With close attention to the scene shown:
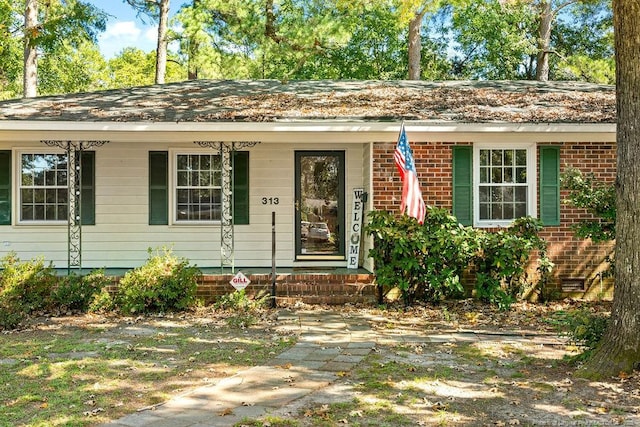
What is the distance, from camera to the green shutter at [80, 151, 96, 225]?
10.7 metres

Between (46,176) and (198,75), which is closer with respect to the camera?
(46,176)

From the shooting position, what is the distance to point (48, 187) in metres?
10.7

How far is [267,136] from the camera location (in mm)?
9648

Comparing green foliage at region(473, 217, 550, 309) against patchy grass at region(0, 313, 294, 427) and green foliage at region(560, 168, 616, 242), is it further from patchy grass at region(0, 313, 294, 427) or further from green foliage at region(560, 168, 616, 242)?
patchy grass at region(0, 313, 294, 427)

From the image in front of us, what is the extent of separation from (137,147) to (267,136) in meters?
2.73

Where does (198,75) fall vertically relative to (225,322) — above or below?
above

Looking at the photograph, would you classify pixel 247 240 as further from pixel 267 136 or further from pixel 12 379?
pixel 12 379

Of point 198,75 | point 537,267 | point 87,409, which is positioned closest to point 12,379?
point 87,409

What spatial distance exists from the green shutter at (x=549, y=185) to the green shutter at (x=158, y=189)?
21.4 ft

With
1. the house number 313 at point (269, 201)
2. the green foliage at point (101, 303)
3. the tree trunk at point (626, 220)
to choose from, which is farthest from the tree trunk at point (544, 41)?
the green foliage at point (101, 303)

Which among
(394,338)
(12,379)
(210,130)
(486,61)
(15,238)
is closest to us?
(12,379)

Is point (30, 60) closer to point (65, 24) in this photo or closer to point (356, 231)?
point (65, 24)

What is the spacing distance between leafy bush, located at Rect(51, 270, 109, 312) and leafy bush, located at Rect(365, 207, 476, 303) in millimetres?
4187

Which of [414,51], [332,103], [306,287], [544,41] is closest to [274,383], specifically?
[306,287]
